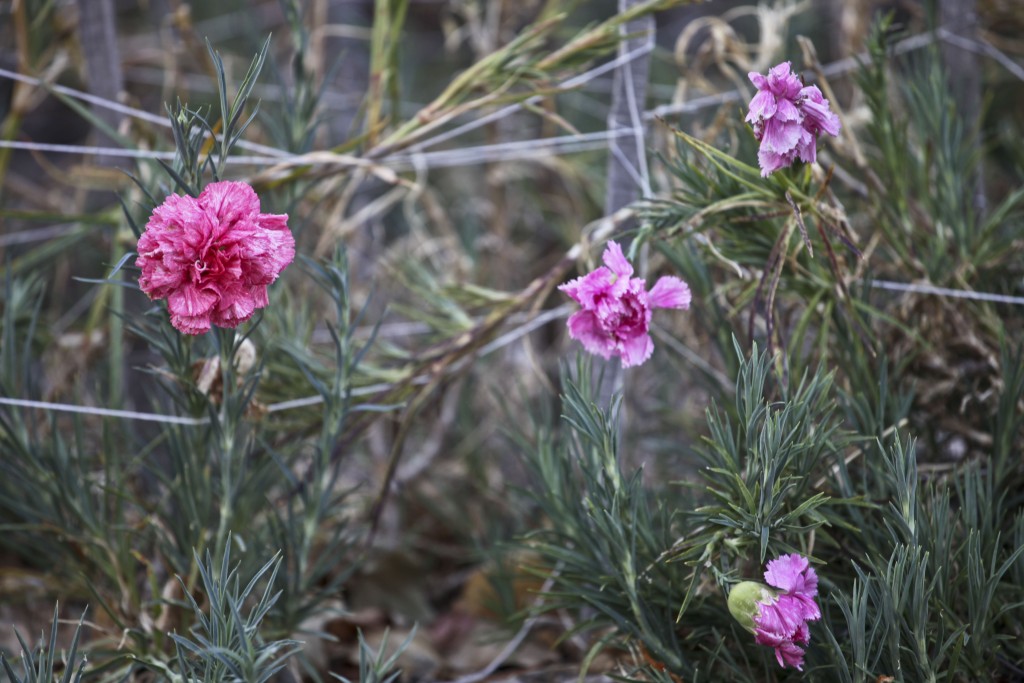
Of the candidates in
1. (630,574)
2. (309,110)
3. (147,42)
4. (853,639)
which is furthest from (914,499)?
(147,42)

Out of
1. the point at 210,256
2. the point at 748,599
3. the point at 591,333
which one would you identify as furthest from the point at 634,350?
the point at 210,256

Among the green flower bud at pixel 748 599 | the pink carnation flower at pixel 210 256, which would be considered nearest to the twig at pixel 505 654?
the green flower bud at pixel 748 599

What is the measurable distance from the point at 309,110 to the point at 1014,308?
2.76 feet

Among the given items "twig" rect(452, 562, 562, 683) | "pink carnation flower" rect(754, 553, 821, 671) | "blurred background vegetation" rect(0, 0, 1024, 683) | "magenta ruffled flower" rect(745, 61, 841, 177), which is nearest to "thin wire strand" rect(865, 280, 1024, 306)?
"blurred background vegetation" rect(0, 0, 1024, 683)

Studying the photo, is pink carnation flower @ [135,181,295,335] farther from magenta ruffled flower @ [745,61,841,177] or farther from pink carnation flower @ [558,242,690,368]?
magenta ruffled flower @ [745,61,841,177]

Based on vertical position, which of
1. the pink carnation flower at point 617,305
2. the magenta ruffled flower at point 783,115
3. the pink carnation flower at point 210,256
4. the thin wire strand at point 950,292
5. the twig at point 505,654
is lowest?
the twig at point 505,654

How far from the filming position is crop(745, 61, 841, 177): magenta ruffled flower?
689 millimetres

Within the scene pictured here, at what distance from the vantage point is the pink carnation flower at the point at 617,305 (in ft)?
2.33

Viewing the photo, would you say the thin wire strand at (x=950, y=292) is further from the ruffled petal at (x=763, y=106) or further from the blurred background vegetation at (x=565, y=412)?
the ruffled petal at (x=763, y=106)

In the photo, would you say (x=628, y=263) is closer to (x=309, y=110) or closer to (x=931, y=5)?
(x=309, y=110)

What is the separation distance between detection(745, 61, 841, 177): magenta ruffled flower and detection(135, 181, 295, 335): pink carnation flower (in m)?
0.40

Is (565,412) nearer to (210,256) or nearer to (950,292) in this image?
(210,256)

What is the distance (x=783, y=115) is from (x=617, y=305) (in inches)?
8.2

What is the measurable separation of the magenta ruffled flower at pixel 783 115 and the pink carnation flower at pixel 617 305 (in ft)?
0.44
